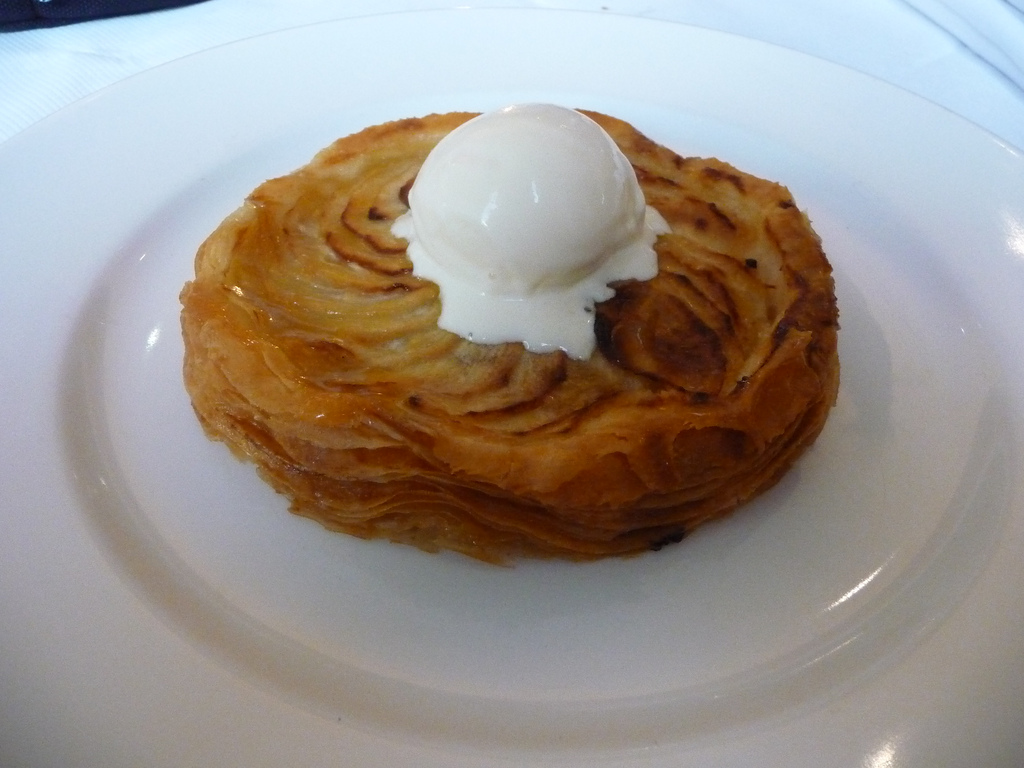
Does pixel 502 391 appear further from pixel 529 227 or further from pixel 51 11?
pixel 51 11

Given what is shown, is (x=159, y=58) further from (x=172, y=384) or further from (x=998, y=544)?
(x=998, y=544)

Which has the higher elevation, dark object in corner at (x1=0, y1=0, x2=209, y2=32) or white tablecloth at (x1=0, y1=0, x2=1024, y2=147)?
dark object in corner at (x1=0, y1=0, x2=209, y2=32)

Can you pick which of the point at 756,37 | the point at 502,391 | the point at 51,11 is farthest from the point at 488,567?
the point at 51,11

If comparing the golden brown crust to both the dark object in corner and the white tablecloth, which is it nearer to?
the white tablecloth

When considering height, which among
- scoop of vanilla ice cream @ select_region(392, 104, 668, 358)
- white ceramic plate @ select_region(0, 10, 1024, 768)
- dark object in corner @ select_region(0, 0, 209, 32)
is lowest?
white ceramic plate @ select_region(0, 10, 1024, 768)

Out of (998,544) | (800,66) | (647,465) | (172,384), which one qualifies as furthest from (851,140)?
(172,384)

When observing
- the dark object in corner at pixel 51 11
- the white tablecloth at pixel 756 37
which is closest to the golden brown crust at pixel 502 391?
the white tablecloth at pixel 756 37

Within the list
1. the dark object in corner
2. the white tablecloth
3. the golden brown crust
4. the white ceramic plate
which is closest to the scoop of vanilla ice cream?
the golden brown crust
